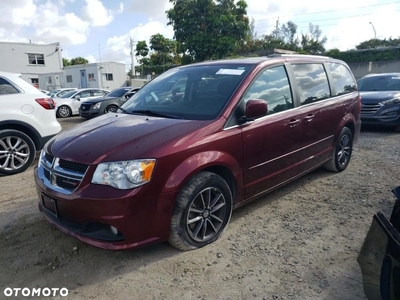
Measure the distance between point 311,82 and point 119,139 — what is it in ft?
9.19

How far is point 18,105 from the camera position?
532 cm

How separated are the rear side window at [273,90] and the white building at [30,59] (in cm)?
3747

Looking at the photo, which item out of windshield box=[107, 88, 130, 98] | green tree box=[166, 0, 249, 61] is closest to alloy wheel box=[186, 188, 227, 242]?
windshield box=[107, 88, 130, 98]

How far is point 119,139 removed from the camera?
2.73 m

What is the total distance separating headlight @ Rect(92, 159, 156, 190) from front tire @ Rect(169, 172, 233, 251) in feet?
1.29

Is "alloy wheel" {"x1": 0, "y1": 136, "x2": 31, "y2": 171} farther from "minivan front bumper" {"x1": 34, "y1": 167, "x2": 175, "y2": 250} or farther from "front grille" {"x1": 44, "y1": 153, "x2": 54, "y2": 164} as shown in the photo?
"minivan front bumper" {"x1": 34, "y1": 167, "x2": 175, "y2": 250}

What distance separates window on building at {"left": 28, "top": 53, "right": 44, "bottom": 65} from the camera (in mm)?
37000

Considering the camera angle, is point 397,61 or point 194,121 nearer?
point 194,121

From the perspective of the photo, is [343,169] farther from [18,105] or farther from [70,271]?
[18,105]

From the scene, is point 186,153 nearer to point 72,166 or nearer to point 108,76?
point 72,166

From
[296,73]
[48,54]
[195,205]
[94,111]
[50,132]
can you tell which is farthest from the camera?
[48,54]

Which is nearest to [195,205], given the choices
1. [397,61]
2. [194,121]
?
[194,121]

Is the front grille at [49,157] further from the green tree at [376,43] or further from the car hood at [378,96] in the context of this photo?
the green tree at [376,43]

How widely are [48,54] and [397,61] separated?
37.2m
